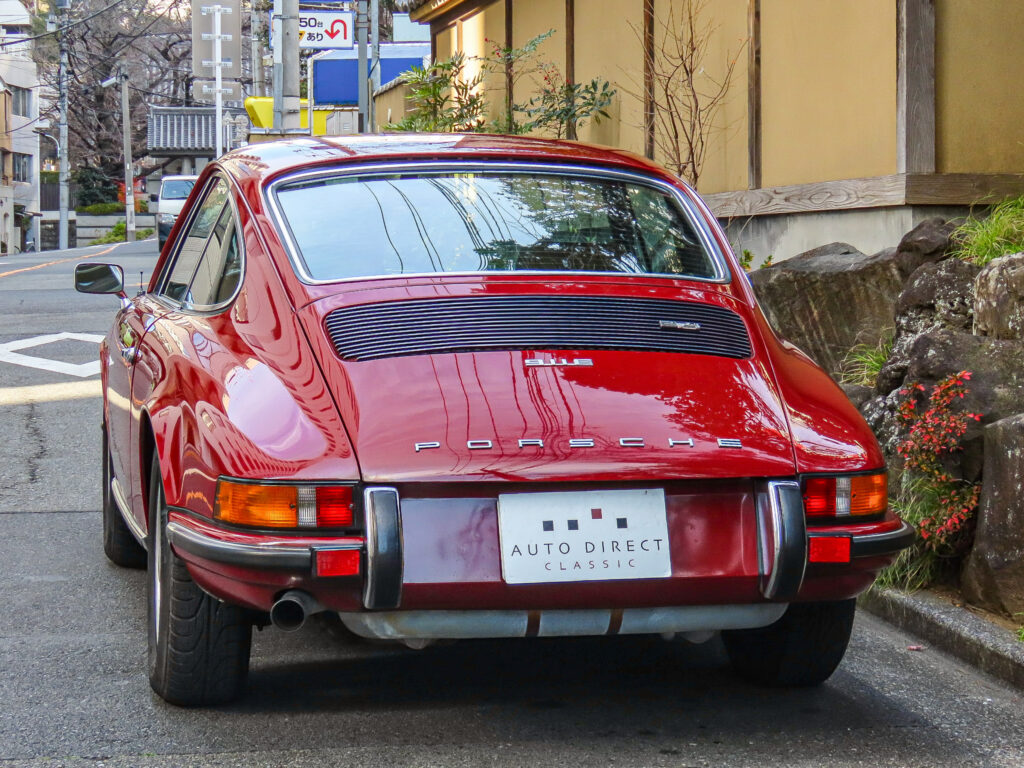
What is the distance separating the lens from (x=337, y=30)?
904 inches

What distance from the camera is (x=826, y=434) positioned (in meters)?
3.41

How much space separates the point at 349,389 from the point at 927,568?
2669mm

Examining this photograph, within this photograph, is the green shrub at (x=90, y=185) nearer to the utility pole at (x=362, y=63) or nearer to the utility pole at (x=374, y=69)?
the utility pole at (x=374, y=69)

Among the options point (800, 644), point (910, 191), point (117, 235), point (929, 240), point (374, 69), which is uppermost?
point (374, 69)

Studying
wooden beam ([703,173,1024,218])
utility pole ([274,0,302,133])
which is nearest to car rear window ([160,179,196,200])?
utility pole ([274,0,302,133])

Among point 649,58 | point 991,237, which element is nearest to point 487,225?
point 991,237

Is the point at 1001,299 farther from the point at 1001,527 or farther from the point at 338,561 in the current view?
the point at 338,561

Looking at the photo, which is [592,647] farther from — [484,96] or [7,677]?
[484,96]

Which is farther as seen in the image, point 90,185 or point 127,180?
point 90,185

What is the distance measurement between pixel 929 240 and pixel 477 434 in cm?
470

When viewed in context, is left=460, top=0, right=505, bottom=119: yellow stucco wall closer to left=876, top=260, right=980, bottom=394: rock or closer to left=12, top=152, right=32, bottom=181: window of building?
left=876, top=260, right=980, bottom=394: rock

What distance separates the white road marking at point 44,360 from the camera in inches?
437

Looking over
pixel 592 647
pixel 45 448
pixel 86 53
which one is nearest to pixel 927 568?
pixel 592 647

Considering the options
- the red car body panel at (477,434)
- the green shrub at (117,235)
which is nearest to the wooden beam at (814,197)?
the red car body panel at (477,434)
